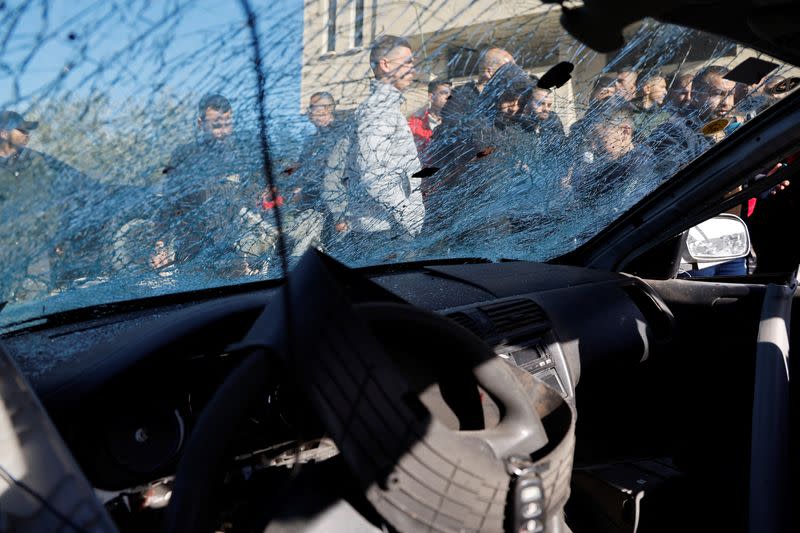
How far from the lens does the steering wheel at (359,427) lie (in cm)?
100

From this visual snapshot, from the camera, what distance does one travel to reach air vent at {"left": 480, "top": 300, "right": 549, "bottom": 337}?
1.96 meters

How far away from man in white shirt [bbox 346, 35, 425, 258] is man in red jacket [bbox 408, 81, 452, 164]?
23 millimetres

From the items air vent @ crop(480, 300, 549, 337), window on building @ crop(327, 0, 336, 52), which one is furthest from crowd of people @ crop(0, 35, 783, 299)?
air vent @ crop(480, 300, 549, 337)

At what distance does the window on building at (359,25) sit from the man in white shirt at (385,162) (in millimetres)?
55

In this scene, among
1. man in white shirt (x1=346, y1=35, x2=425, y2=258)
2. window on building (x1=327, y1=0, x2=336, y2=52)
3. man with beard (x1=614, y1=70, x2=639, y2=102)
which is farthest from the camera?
man with beard (x1=614, y1=70, x2=639, y2=102)

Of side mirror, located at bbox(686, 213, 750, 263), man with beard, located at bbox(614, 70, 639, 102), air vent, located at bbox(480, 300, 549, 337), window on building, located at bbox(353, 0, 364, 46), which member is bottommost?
side mirror, located at bbox(686, 213, 750, 263)

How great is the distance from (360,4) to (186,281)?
0.98 m

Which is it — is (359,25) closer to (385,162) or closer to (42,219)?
(385,162)

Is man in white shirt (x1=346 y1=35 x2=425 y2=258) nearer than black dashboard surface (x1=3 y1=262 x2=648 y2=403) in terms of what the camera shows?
No

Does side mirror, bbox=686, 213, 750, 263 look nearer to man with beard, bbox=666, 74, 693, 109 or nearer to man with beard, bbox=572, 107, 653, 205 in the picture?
man with beard, bbox=572, 107, 653, 205

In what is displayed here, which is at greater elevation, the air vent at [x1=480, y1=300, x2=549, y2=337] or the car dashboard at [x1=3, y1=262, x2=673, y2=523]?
the car dashboard at [x1=3, y1=262, x2=673, y2=523]

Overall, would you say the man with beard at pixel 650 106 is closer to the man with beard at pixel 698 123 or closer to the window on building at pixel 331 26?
the man with beard at pixel 698 123

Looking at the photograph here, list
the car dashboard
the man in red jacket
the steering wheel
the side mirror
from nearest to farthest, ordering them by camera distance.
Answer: the steering wheel < the car dashboard < the man in red jacket < the side mirror

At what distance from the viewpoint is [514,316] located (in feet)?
6.64
